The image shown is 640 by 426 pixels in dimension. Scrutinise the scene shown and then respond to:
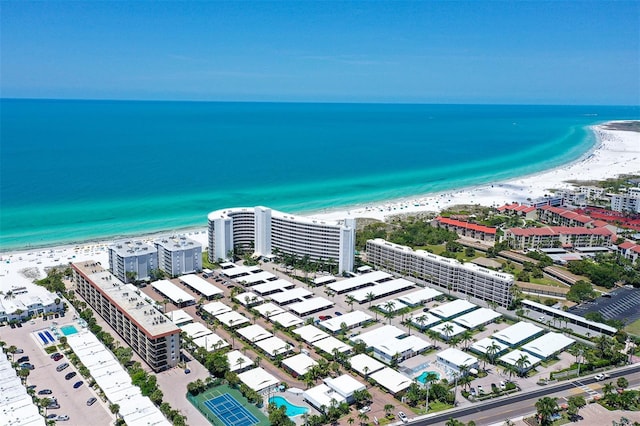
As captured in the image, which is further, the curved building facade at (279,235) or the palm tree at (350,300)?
the curved building facade at (279,235)

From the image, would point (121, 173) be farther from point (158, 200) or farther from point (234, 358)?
point (234, 358)

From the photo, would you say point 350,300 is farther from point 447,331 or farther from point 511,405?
point 511,405

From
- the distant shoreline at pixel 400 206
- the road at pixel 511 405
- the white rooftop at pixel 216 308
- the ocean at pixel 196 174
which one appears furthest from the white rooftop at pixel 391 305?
the ocean at pixel 196 174

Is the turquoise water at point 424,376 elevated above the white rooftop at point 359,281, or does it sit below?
below

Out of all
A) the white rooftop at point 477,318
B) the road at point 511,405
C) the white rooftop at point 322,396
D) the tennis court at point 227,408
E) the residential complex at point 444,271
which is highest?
the residential complex at point 444,271

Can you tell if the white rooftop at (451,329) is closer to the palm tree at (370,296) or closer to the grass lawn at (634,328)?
the palm tree at (370,296)

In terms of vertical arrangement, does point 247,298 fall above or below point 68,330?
above

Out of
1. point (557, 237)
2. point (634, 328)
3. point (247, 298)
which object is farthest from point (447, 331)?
point (557, 237)
